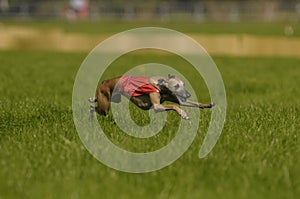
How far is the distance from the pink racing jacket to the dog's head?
15 centimetres

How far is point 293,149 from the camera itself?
5.95 m

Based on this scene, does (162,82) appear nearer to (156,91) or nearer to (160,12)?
(156,91)

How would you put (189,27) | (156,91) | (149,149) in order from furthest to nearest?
(189,27), (156,91), (149,149)

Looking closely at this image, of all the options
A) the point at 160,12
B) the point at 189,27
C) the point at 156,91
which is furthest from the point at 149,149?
the point at 160,12

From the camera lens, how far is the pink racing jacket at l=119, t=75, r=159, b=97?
6.75m

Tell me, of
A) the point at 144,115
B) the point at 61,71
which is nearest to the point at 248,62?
the point at 61,71

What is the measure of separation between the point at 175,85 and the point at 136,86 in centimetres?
49

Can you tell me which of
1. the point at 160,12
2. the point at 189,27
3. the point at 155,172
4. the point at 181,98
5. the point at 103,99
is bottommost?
the point at 160,12

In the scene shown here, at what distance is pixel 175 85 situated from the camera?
262 inches

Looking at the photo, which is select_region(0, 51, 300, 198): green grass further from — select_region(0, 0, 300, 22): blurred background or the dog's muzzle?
select_region(0, 0, 300, 22): blurred background

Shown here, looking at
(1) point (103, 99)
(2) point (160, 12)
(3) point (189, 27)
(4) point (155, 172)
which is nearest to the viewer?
(4) point (155, 172)

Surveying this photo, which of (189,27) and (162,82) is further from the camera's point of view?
(189,27)

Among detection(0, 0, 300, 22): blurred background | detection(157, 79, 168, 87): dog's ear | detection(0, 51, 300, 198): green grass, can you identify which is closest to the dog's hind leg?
detection(0, 51, 300, 198): green grass

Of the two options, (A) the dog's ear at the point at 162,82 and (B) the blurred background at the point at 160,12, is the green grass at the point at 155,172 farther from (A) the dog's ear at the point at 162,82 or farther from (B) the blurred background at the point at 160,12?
(B) the blurred background at the point at 160,12
